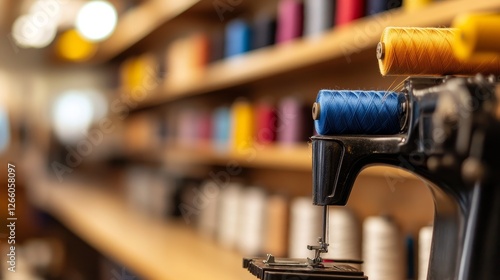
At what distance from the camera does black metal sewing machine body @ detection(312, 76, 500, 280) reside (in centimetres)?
64

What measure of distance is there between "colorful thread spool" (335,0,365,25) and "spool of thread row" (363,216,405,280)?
521mm

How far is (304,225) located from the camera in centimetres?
215

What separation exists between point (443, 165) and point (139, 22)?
3664mm

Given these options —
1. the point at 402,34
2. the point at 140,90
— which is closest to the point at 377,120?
the point at 402,34

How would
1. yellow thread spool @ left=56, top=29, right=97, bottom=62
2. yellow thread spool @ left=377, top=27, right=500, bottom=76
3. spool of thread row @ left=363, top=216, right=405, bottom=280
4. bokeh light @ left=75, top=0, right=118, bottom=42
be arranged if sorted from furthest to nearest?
yellow thread spool @ left=56, top=29, right=97, bottom=62, bokeh light @ left=75, top=0, right=118, bottom=42, spool of thread row @ left=363, top=216, right=405, bottom=280, yellow thread spool @ left=377, top=27, right=500, bottom=76

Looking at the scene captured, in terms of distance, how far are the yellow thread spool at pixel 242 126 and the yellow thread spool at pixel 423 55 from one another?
1.91 meters

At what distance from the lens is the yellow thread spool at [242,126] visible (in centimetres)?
272

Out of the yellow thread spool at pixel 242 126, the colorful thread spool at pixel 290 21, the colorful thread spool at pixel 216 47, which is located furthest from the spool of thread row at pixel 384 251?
the colorful thread spool at pixel 216 47

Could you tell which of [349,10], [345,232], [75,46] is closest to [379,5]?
[349,10]

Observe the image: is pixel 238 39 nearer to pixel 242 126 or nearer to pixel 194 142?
pixel 242 126

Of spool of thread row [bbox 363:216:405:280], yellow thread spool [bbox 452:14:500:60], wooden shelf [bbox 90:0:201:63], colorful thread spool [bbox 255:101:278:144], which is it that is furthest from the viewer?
wooden shelf [bbox 90:0:201:63]

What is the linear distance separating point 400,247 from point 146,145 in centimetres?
310

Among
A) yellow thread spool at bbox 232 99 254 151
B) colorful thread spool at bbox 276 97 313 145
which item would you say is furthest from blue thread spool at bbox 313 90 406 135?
yellow thread spool at bbox 232 99 254 151

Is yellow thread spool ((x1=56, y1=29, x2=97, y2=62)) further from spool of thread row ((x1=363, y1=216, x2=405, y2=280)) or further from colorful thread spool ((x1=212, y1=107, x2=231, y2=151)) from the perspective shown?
spool of thread row ((x1=363, y1=216, x2=405, y2=280))
